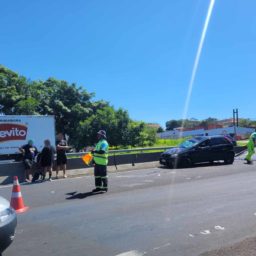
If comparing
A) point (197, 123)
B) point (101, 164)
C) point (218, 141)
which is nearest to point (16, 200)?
point (101, 164)

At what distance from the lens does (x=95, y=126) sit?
1642 inches

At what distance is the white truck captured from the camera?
2113 cm

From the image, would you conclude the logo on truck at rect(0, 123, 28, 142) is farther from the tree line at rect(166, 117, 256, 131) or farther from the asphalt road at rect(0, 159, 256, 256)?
the tree line at rect(166, 117, 256, 131)

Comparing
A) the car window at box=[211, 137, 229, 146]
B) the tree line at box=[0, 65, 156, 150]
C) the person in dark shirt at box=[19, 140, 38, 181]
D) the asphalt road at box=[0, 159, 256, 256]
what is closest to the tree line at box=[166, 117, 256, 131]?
the tree line at box=[0, 65, 156, 150]

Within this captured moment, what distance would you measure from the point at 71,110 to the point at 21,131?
24.2m

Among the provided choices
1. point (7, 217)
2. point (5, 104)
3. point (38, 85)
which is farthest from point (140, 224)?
point (38, 85)

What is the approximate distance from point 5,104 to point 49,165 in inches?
957

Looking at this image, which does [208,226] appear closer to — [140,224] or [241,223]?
[241,223]

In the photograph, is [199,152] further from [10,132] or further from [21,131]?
[10,132]

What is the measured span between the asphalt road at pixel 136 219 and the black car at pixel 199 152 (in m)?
6.49

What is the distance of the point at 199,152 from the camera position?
20984 millimetres

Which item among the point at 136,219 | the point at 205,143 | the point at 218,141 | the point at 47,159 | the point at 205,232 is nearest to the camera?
the point at 205,232

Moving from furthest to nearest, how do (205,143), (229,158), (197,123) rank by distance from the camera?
(197,123), (229,158), (205,143)

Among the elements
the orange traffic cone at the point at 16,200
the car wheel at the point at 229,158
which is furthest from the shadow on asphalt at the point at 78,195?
the car wheel at the point at 229,158
